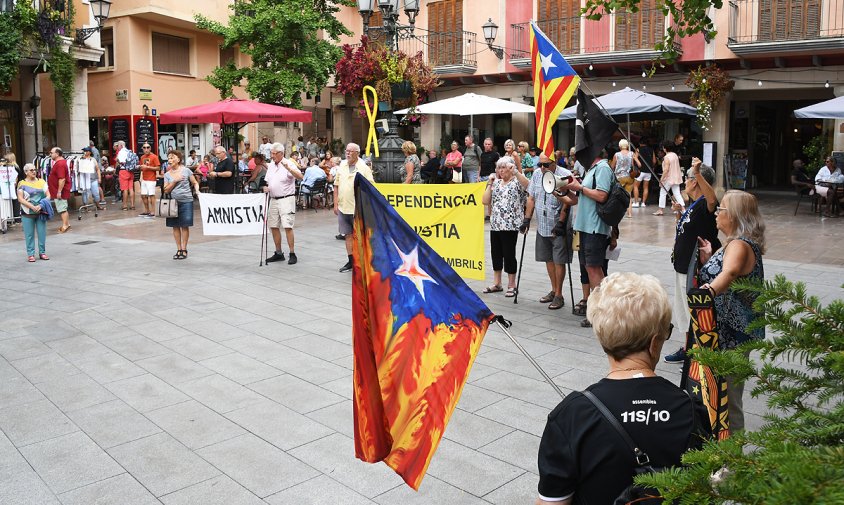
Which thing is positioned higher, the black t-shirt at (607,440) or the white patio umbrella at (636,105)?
the white patio umbrella at (636,105)

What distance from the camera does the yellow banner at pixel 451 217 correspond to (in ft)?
27.5

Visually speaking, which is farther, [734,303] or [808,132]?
[808,132]

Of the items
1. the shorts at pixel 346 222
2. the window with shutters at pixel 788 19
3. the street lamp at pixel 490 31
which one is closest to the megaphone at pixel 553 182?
the shorts at pixel 346 222

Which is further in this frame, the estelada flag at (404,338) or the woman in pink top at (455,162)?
the woman in pink top at (455,162)

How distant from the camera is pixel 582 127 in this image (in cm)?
728

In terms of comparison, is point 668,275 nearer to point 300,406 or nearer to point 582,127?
point 582,127

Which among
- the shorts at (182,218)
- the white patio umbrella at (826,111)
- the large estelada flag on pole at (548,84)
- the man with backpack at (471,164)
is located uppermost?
the white patio umbrella at (826,111)

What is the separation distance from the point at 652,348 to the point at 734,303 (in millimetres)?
2491

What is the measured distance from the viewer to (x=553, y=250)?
8.57 meters

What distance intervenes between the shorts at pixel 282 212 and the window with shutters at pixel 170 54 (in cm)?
1811

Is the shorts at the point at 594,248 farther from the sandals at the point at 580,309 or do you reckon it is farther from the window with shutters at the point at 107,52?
the window with shutters at the point at 107,52

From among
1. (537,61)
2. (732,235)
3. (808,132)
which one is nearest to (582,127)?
(537,61)

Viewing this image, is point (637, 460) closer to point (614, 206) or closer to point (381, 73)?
point (614, 206)

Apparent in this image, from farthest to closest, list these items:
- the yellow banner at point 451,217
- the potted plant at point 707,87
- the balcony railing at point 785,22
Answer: the potted plant at point 707,87 < the balcony railing at point 785,22 < the yellow banner at point 451,217
